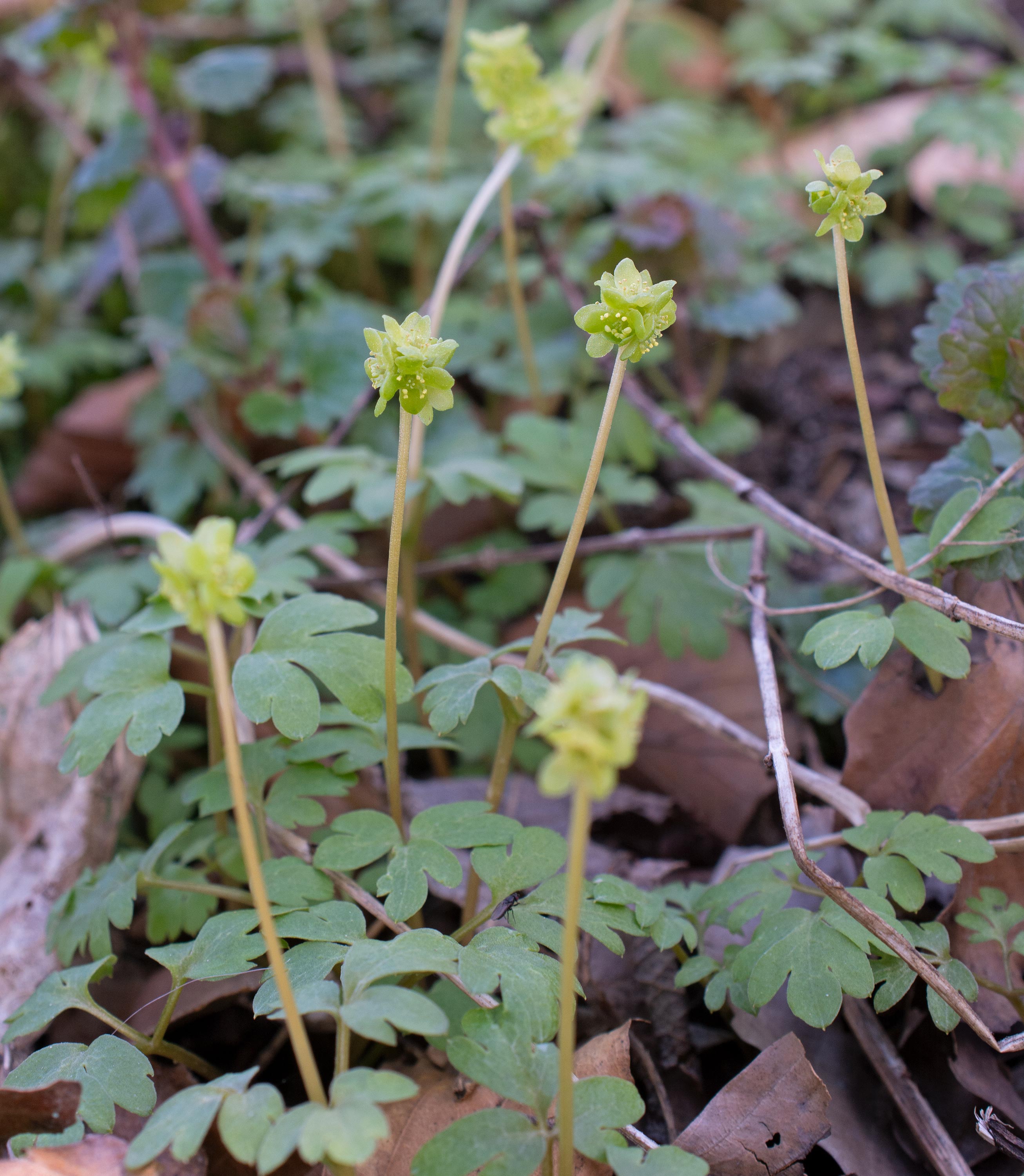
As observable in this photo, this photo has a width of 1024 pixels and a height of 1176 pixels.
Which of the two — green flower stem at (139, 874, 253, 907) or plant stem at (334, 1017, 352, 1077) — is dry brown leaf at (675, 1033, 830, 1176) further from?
green flower stem at (139, 874, 253, 907)

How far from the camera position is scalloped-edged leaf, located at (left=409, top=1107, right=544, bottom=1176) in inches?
40.6

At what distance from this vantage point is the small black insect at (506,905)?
1309 mm

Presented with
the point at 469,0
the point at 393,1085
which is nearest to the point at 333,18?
the point at 469,0

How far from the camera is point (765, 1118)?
127cm

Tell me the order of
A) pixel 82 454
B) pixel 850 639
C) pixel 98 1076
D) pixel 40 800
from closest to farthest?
1. pixel 98 1076
2. pixel 850 639
3. pixel 40 800
4. pixel 82 454

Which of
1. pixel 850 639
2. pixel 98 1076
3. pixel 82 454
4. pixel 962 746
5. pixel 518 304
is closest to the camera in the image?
pixel 98 1076

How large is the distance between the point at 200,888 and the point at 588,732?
915 mm

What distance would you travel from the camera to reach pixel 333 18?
→ 4332 millimetres

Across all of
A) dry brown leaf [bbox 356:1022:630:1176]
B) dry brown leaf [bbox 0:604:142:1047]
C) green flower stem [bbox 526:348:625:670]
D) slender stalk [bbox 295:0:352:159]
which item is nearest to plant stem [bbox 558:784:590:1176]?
dry brown leaf [bbox 356:1022:630:1176]

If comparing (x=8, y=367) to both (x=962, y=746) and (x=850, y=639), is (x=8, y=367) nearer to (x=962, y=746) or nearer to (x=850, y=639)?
(x=850, y=639)

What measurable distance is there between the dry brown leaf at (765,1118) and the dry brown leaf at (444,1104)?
14 cm

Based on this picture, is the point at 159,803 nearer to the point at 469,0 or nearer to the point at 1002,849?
the point at 1002,849

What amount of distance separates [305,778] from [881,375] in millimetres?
2428

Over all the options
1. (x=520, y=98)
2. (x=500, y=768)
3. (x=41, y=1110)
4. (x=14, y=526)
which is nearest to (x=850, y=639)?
(x=500, y=768)
